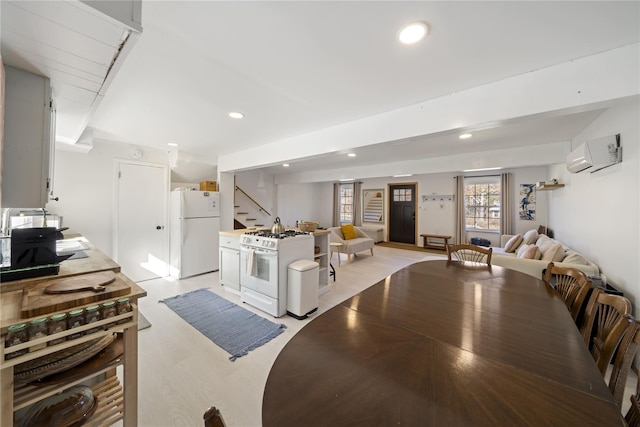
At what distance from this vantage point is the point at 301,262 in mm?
2943

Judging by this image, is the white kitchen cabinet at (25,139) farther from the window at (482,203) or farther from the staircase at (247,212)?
the window at (482,203)

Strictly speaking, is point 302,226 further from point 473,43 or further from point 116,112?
point 473,43

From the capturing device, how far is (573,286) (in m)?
1.59

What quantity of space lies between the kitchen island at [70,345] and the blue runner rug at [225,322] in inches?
35.4

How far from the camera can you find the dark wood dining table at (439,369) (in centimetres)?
65

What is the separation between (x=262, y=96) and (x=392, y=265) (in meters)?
4.40

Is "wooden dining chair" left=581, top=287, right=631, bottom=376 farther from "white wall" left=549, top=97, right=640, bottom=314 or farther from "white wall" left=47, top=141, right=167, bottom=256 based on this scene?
"white wall" left=47, top=141, right=167, bottom=256

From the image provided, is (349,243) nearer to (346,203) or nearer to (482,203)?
(346,203)

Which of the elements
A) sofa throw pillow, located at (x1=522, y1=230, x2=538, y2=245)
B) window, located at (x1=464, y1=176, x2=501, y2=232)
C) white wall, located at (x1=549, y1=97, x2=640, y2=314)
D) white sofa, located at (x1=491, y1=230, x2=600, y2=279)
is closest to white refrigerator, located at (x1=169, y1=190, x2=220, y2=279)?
white sofa, located at (x1=491, y1=230, x2=600, y2=279)

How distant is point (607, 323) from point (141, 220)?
546cm

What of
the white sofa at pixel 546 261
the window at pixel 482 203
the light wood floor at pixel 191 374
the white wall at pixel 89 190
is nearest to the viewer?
the light wood floor at pixel 191 374

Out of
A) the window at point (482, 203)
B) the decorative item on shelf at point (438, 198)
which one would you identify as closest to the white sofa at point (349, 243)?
the decorative item on shelf at point (438, 198)

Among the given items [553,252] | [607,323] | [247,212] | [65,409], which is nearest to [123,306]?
[65,409]

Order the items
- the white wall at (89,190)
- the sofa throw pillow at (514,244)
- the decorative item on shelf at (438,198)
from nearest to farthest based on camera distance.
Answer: the white wall at (89,190) → the sofa throw pillow at (514,244) → the decorative item on shelf at (438,198)
